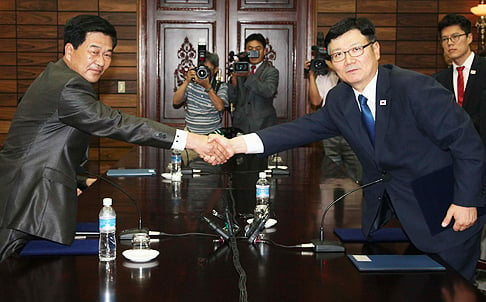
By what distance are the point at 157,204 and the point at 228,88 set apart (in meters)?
3.04

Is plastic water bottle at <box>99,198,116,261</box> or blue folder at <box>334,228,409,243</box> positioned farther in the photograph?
blue folder at <box>334,228,409,243</box>

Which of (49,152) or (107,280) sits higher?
(49,152)

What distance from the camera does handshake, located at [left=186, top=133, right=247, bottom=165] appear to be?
2.94 m

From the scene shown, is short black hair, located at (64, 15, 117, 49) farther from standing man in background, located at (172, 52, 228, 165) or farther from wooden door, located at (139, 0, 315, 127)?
wooden door, located at (139, 0, 315, 127)

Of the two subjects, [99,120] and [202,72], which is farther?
[202,72]

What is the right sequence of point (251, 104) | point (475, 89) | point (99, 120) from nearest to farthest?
point (99, 120)
point (475, 89)
point (251, 104)

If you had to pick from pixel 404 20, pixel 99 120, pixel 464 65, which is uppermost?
pixel 404 20

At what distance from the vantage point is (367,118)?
2.38 m

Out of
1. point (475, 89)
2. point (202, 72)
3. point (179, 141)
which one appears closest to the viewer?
point (179, 141)

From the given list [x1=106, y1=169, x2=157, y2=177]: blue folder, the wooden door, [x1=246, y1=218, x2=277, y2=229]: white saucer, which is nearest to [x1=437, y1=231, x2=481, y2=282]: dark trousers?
[x1=246, y1=218, x2=277, y2=229]: white saucer

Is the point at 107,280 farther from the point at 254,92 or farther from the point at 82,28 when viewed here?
the point at 254,92

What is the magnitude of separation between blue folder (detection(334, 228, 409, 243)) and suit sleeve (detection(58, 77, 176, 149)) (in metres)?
0.85

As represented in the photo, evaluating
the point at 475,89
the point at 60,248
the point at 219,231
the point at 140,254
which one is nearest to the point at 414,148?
the point at 219,231

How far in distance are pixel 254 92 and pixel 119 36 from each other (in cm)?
265
